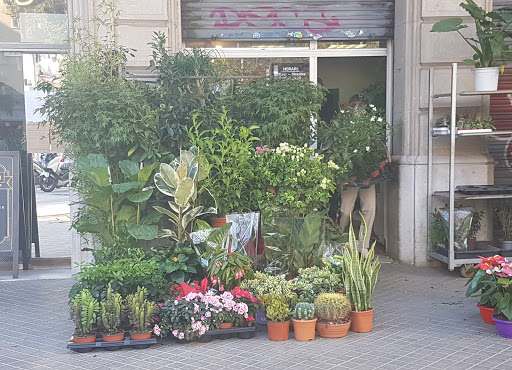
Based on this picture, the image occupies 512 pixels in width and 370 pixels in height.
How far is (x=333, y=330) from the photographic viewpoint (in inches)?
237

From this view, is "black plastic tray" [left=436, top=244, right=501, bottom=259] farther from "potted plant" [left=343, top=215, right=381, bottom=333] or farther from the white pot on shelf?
"potted plant" [left=343, top=215, right=381, bottom=333]

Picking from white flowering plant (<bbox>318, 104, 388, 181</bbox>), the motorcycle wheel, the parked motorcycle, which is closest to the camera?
white flowering plant (<bbox>318, 104, 388, 181</bbox>)

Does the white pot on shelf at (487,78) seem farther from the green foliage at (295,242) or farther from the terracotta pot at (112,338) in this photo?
the terracotta pot at (112,338)

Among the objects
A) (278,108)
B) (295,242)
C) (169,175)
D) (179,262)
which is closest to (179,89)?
(278,108)

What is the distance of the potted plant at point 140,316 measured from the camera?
591 centimetres

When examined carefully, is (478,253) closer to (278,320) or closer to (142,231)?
(278,320)

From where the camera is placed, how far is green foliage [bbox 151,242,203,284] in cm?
654

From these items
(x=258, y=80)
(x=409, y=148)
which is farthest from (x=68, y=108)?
(x=409, y=148)

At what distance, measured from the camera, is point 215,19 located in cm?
904

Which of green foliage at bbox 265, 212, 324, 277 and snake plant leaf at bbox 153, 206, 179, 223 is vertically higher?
snake plant leaf at bbox 153, 206, 179, 223

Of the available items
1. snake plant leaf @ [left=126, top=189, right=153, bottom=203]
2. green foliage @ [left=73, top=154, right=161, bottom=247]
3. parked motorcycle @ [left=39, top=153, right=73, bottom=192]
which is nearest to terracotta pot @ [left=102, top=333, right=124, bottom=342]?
green foliage @ [left=73, top=154, right=161, bottom=247]

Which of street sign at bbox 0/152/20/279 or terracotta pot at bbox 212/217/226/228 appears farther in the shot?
street sign at bbox 0/152/20/279

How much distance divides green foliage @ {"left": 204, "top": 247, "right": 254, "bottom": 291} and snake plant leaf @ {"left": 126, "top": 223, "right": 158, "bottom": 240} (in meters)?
0.66

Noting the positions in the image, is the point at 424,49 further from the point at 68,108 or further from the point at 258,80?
the point at 68,108
